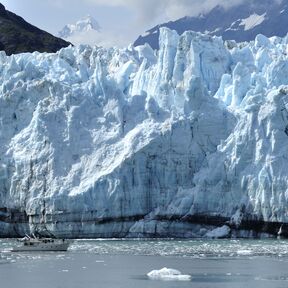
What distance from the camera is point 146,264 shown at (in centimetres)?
3503

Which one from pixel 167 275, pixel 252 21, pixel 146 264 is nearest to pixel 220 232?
pixel 146 264

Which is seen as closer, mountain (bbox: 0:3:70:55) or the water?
the water

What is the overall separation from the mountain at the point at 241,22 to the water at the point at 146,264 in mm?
70786

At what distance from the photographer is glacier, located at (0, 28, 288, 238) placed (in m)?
49.1

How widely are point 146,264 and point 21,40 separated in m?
61.4

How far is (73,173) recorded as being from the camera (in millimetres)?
50812

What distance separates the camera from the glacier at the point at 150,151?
1934 inches

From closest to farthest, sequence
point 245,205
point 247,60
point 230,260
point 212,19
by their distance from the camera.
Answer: point 230,260 < point 245,205 < point 247,60 < point 212,19

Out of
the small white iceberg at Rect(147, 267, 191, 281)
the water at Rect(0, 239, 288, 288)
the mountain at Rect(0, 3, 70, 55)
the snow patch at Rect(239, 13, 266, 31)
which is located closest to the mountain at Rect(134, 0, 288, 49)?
the snow patch at Rect(239, 13, 266, 31)

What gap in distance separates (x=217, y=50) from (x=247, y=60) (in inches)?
97.5

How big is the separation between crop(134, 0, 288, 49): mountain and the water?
7079 centimetres

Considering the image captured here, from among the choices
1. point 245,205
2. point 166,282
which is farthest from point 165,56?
point 166,282

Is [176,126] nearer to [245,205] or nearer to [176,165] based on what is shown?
[176,165]

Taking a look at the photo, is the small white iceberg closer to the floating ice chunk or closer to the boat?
the boat
